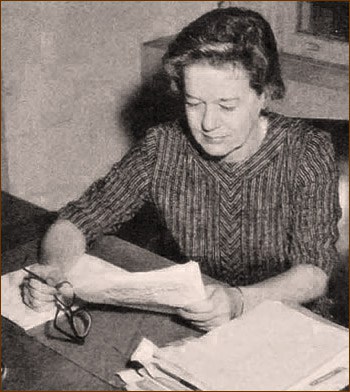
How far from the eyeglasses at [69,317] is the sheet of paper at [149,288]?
0.05 metres

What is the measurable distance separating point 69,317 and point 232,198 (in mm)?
628

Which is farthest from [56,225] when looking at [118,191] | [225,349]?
[225,349]

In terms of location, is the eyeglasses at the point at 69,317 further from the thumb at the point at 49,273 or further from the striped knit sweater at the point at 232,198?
the striped knit sweater at the point at 232,198

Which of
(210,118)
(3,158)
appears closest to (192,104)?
(210,118)

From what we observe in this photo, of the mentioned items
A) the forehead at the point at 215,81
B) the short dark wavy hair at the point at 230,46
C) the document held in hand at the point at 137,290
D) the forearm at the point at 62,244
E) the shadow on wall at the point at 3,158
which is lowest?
the shadow on wall at the point at 3,158

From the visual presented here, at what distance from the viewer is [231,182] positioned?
2096mm

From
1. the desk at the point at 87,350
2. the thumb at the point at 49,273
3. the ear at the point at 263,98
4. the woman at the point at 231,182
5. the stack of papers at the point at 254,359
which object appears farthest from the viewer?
the ear at the point at 263,98

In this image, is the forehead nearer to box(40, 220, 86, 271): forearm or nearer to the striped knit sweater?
the striped knit sweater

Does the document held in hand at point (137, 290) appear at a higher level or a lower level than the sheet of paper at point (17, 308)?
higher

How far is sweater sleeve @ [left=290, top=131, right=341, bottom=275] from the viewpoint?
1.93 m

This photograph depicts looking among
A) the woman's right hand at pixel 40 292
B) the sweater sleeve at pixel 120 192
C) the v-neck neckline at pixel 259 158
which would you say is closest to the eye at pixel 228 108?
the v-neck neckline at pixel 259 158

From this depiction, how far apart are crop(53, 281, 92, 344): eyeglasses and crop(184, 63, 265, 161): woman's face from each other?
1.68 feet

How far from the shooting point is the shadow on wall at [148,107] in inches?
137

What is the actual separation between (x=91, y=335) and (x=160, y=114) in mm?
1934
